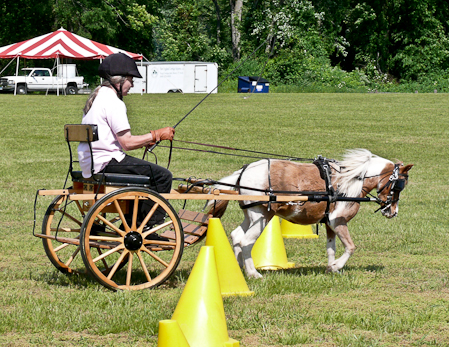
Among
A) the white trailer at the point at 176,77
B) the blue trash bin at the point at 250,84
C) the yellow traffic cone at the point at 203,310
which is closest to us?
the yellow traffic cone at the point at 203,310

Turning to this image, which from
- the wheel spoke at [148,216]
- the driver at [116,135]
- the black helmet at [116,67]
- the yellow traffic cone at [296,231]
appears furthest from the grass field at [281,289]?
the black helmet at [116,67]

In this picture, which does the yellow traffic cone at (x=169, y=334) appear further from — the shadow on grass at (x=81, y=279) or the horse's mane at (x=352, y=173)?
the horse's mane at (x=352, y=173)

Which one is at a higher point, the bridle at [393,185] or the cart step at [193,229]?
the bridle at [393,185]

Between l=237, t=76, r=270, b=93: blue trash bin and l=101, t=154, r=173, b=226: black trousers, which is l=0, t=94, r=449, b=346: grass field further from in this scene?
l=237, t=76, r=270, b=93: blue trash bin

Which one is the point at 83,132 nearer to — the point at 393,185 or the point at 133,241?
the point at 133,241

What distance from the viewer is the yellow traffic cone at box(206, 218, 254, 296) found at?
5.94 meters

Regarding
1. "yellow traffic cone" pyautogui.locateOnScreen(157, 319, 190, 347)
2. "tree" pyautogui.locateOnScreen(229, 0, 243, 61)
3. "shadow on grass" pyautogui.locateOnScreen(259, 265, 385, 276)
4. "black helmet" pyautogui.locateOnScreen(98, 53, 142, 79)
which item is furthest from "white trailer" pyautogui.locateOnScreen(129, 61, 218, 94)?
"yellow traffic cone" pyautogui.locateOnScreen(157, 319, 190, 347)

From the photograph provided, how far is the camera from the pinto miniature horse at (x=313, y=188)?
655 centimetres

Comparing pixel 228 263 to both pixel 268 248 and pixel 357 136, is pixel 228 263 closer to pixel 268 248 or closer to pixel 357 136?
pixel 268 248

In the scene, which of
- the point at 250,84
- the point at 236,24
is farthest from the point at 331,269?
the point at 236,24

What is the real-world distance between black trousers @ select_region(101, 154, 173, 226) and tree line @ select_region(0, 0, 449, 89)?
131 feet

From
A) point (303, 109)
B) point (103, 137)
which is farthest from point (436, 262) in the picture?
point (303, 109)

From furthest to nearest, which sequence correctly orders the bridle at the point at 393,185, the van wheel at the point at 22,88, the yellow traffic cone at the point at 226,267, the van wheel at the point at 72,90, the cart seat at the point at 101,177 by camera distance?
the van wheel at the point at 72,90, the van wheel at the point at 22,88, the bridle at the point at 393,185, the yellow traffic cone at the point at 226,267, the cart seat at the point at 101,177

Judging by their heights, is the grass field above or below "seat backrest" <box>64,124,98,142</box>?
below
